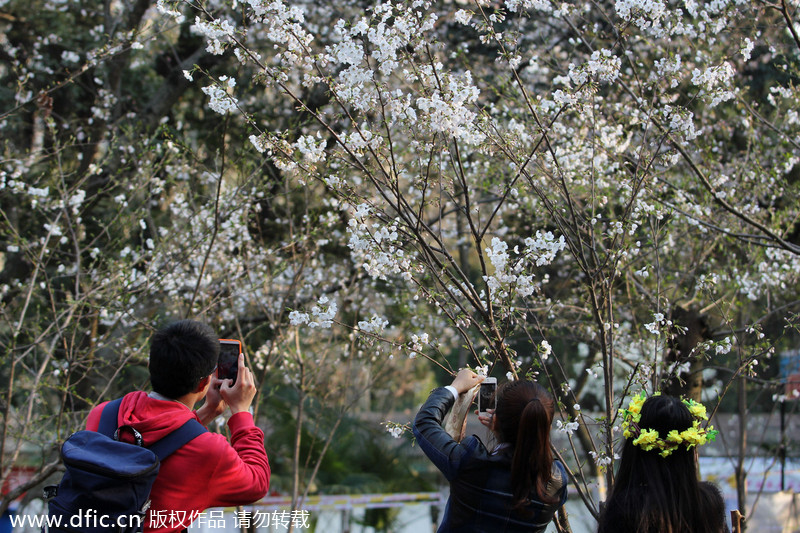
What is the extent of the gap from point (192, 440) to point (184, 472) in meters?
0.07

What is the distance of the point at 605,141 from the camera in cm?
385

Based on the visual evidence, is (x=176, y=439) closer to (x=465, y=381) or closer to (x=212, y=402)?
(x=212, y=402)

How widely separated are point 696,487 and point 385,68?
172 centimetres

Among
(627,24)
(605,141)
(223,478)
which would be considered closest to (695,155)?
(605,141)

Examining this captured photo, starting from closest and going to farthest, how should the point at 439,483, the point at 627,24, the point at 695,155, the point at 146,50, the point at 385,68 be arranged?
1. the point at 385,68
2. the point at 627,24
3. the point at 695,155
4. the point at 146,50
5. the point at 439,483

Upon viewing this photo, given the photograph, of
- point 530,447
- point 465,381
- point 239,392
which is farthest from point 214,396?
point 530,447

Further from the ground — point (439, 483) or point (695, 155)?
point (695, 155)

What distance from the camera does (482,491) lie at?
6.01ft

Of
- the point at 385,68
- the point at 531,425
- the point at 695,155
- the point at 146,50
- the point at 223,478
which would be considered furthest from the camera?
the point at 146,50

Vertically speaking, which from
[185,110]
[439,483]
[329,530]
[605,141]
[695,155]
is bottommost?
[329,530]

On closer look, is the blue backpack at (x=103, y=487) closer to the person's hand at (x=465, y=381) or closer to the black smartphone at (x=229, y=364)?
the black smartphone at (x=229, y=364)

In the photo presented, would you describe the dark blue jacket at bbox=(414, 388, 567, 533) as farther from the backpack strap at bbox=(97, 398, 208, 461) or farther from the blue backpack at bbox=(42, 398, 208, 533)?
the blue backpack at bbox=(42, 398, 208, 533)

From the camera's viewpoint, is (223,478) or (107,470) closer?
(107,470)

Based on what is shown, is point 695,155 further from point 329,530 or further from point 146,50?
point 146,50
